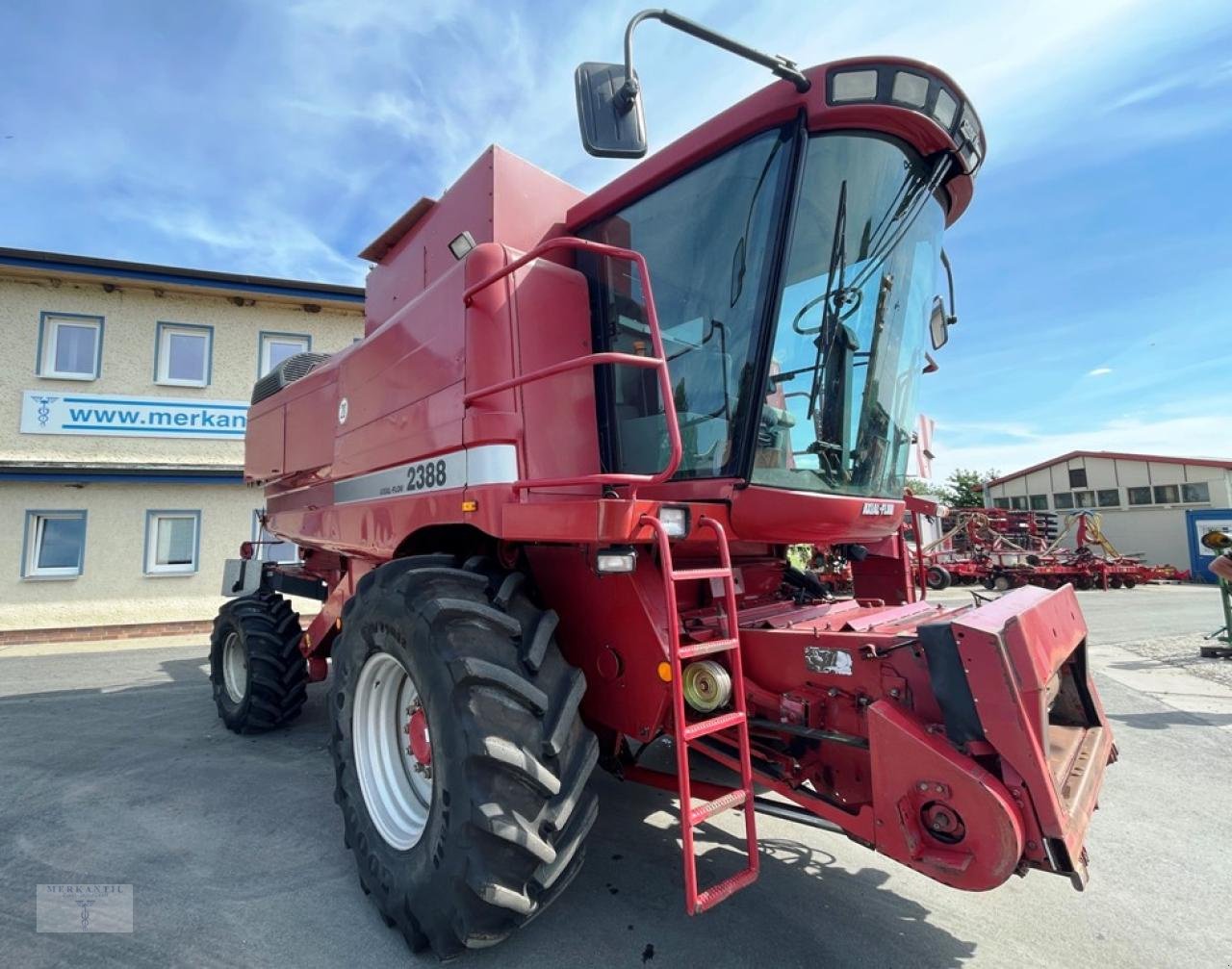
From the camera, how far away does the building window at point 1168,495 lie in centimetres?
2938

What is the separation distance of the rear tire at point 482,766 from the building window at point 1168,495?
1441 inches

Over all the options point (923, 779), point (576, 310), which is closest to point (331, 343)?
point (576, 310)

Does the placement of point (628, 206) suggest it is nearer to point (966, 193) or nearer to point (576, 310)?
point (576, 310)

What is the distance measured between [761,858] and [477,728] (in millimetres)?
1797

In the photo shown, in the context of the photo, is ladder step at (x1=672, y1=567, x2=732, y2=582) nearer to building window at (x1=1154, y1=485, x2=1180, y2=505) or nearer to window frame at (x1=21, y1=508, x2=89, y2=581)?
window frame at (x1=21, y1=508, x2=89, y2=581)

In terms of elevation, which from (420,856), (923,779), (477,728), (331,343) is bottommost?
(420,856)

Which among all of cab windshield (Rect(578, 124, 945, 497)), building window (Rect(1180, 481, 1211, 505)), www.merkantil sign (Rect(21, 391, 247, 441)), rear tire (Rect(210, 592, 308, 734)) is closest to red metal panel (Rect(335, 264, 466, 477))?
cab windshield (Rect(578, 124, 945, 497))

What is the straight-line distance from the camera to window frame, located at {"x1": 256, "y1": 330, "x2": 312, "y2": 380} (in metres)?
12.7

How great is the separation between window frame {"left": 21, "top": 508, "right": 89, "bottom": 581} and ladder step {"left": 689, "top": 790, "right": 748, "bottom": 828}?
13.0m

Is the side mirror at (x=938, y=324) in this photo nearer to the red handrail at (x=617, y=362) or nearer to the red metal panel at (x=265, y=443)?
the red handrail at (x=617, y=362)

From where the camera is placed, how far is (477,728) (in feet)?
7.34

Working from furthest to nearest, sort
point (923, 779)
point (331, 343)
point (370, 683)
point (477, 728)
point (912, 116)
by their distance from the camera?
point (331, 343)
point (370, 683)
point (912, 116)
point (477, 728)
point (923, 779)

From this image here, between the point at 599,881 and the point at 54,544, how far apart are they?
41.7ft

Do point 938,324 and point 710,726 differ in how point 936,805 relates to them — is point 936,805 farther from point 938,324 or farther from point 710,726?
point 938,324
